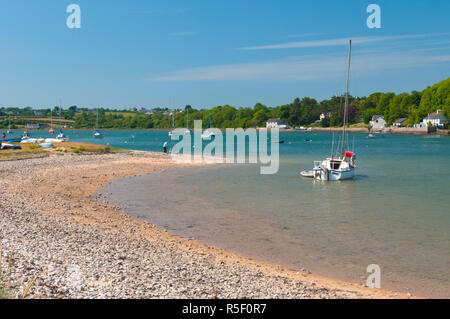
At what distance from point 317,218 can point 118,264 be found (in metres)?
12.7

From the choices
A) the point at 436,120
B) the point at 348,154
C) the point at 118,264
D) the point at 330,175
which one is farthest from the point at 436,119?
the point at 118,264

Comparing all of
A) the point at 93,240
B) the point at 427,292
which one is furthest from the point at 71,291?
the point at 427,292

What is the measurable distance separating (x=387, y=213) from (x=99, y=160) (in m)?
34.9

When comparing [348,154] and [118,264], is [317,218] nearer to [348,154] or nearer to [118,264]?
[118,264]

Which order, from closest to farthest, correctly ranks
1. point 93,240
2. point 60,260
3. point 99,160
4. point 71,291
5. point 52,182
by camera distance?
point 71,291, point 60,260, point 93,240, point 52,182, point 99,160

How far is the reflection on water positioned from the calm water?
40 mm

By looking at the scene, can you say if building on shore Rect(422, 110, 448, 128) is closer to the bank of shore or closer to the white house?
the white house

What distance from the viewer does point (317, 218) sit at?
2173cm

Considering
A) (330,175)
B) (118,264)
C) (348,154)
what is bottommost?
(330,175)

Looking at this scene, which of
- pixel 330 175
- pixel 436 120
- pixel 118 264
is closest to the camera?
pixel 118 264

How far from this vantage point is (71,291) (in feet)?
29.5

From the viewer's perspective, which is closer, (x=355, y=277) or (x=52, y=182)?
(x=355, y=277)
